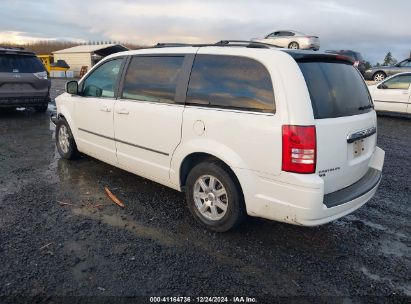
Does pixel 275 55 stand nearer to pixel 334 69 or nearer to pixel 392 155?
pixel 334 69

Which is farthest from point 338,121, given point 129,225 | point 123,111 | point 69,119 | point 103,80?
point 69,119

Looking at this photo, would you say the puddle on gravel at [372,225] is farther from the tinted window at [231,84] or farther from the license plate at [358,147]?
the tinted window at [231,84]

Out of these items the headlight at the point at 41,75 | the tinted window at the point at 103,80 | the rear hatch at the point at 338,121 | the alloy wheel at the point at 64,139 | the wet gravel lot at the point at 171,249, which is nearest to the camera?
the wet gravel lot at the point at 171,249

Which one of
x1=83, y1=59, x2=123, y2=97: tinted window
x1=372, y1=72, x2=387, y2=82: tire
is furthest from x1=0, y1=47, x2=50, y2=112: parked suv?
x1=372, y1=72, x2=387, y2=82: tire

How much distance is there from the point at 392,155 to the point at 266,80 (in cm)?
494

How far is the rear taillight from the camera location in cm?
304

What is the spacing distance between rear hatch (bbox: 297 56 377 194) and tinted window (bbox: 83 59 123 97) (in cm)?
259

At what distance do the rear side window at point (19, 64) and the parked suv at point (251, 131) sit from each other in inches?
264

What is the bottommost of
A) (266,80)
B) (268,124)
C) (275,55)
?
(268,124)

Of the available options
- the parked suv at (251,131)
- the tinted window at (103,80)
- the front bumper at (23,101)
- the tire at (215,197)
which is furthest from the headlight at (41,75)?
the tire at (215,197)

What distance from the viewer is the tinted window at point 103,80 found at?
489 centimetres

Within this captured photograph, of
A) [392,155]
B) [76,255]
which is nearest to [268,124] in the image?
[76,255]

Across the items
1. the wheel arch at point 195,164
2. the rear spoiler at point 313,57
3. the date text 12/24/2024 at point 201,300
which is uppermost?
the rear spoiler at point 313,57

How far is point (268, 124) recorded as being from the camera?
125 inches
